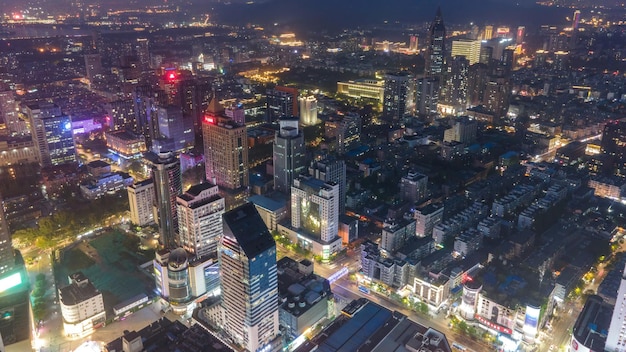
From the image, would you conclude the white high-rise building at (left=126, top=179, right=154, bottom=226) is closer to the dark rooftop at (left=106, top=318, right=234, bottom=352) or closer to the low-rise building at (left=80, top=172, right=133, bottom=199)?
the low-rise building at (left=80, top=172, right=133, bottom=199)

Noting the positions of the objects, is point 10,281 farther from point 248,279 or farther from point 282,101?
point 282,101

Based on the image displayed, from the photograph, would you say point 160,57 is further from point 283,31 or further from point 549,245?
point 549,245

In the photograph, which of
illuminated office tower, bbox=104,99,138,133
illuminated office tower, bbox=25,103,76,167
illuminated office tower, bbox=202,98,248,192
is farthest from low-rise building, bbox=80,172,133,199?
illuminated office tower, bbox=104,99,138,133

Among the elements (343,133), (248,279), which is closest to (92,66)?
(343,133)

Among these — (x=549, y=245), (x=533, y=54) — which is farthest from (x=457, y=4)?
(x=549, y=245)

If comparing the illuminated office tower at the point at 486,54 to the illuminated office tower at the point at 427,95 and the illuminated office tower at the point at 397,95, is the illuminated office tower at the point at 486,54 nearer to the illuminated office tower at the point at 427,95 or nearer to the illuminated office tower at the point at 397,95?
the illuminated office tower at the point at 427,95

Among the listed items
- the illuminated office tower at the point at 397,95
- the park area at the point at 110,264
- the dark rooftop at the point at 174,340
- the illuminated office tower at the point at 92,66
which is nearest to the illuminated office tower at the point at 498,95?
the illuminated office tower at the point at 397,95
